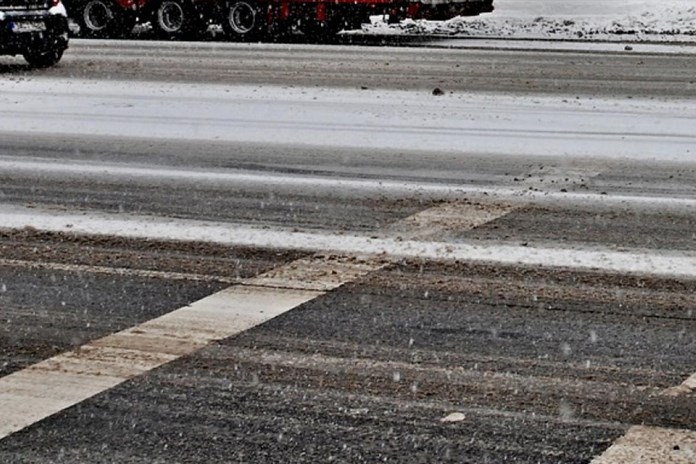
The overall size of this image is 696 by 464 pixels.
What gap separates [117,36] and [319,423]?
19370mm

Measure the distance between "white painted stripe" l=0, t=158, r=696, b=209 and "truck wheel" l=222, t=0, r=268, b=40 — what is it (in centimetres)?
1267

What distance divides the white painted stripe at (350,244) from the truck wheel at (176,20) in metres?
15.2

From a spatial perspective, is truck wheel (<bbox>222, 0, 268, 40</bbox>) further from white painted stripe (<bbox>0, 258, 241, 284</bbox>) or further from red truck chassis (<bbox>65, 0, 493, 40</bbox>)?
white painted stripe (<bbox>0, 258, 241, 284</bbox>)

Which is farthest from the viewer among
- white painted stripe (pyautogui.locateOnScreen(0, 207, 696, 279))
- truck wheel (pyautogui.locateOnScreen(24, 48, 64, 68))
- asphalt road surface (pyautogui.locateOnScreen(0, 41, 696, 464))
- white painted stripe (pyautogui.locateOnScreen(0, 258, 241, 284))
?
truck wheel (pyautogui.locateOnScreen(24, 48, 64, 68))

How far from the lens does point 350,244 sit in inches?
286

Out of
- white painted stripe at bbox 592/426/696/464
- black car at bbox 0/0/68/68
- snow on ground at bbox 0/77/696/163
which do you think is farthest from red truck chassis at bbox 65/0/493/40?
white painted stripe at bbox 592/426/696/464

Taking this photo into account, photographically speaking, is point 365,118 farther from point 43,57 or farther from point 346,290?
point 43,57

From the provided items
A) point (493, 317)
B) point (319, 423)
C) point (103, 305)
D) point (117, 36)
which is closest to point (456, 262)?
point (493, 317)

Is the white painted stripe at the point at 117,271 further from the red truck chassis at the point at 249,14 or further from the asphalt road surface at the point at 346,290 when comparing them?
the red truck chassis at the point at 249,14

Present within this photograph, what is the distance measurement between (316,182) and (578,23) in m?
16.7

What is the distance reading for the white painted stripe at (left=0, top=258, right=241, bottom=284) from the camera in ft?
21.5

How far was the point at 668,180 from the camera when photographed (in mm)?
9305

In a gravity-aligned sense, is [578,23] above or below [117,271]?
below

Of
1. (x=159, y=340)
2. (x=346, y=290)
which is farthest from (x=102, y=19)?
(x=159, y=340)
